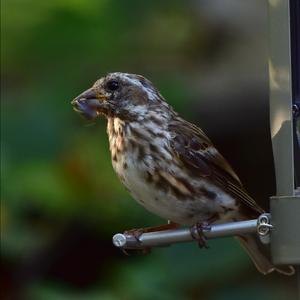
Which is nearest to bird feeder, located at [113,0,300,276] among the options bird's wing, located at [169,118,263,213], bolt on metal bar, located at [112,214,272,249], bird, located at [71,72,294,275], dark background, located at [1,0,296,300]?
bolt on metal bar, located at [112,214,272,249]

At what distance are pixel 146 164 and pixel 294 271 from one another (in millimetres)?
557

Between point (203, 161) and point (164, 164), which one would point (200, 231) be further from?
point (203, 161)

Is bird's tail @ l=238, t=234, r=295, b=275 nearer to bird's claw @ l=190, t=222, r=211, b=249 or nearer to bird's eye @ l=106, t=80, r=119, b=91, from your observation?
bird's claw @ l=190, t=222, r=211, b=249

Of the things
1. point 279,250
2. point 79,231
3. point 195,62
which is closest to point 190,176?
point 279,250

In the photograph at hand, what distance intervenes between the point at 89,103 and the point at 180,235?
0.60m

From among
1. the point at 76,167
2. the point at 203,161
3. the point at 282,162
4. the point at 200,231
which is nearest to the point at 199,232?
the point at 200,231

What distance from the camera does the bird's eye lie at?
4.25 m

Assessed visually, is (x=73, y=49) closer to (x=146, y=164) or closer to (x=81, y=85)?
(x=81, y=85)

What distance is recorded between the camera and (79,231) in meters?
5.86

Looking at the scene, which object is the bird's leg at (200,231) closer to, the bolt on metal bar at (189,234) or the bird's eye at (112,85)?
the bolt on metal bar at (189,234)

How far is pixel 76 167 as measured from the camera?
5.49 metres

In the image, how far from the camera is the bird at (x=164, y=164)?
164 inches

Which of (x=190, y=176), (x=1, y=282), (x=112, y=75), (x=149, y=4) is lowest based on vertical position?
(x=1, y=282)

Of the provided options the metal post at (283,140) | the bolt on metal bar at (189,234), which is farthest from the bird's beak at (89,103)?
the metal post at (283,140)
